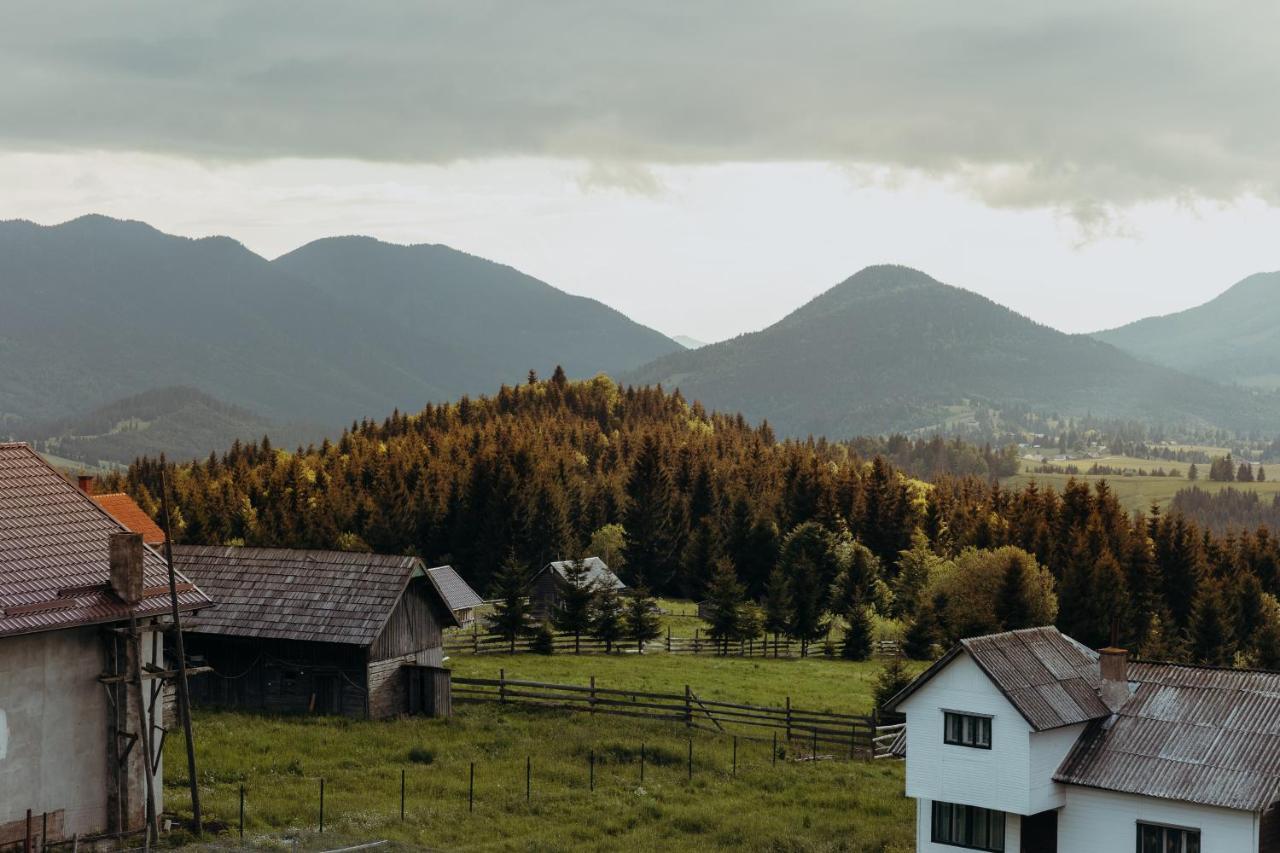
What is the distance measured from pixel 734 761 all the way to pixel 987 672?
9716 millimetres

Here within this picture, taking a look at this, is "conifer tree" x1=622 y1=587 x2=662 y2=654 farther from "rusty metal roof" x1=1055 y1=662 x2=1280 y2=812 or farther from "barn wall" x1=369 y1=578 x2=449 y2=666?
"rusty metal roof" x1=1055 y1=662 x2=1280 y2=812

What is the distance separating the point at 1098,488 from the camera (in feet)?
328

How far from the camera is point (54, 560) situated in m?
29.6

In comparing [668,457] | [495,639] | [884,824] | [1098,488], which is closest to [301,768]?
[884,824]

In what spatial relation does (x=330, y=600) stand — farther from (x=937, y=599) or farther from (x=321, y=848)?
(x=937, y=599)

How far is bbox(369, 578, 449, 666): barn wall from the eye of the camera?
46438 millimetres

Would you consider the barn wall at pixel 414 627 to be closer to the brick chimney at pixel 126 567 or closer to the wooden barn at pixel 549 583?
the brick chimney at pixel 126 567

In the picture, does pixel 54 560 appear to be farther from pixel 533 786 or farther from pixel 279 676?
pixel 279 676

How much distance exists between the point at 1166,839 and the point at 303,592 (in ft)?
91.8

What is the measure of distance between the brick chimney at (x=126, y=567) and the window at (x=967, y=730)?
18294 mm

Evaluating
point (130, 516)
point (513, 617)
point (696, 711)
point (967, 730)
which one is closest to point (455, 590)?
point (513, 617)

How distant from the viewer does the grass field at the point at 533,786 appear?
105 ft

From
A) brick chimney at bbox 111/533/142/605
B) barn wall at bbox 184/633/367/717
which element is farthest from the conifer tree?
brick chimney at bbox 111/533/142/605

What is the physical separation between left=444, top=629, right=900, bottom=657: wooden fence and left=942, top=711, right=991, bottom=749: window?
31687mm
